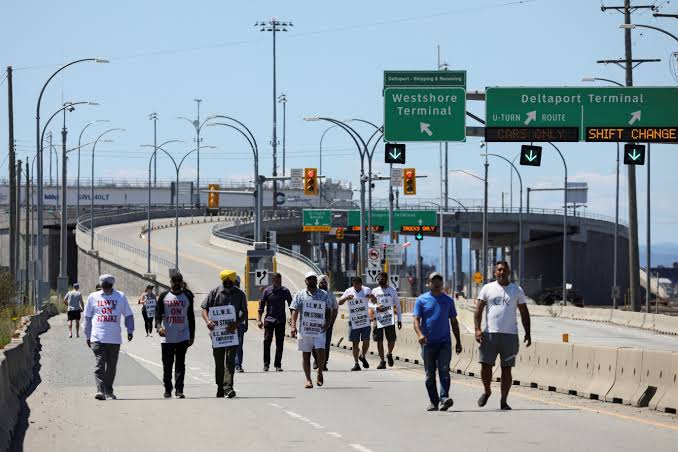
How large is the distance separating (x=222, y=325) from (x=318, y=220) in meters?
89.1

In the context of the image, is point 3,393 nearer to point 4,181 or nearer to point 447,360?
point 447,360

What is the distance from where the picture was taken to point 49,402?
1825cm

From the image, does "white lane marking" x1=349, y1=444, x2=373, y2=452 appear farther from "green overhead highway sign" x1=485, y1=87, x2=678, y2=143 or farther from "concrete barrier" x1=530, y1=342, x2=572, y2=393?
"green overhead highway sign" x1=485, y1=87, x2=678, y2=143

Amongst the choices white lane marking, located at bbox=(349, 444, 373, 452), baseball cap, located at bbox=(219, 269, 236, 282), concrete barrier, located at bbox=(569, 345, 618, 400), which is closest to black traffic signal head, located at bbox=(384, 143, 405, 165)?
concrete barrier, located at bbox=(569, 345, 618, 400)

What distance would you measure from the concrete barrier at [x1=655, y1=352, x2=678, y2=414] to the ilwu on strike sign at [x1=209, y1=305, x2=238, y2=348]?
544 centimetres

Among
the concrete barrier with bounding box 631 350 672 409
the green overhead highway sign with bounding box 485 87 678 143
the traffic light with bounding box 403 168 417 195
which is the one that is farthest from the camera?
the traffic light with bounding box 403 168 417 195

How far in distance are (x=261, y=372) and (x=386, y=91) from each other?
49.7 ft

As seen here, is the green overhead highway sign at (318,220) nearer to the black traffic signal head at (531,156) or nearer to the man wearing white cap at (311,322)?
the black traffic signal head at (531,156)

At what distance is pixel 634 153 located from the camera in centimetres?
3912

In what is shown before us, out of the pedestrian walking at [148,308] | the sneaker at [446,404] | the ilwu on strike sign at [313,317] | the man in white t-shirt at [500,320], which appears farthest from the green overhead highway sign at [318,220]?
the man in white t-shirt at [500,320]

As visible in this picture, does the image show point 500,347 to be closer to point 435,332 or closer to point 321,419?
point 435,332

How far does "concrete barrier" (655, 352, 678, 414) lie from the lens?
55.3ft

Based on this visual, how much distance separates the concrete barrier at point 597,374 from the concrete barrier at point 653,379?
3.01ft

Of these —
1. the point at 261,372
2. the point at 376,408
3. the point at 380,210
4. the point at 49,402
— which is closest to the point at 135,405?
the point at 49,402
